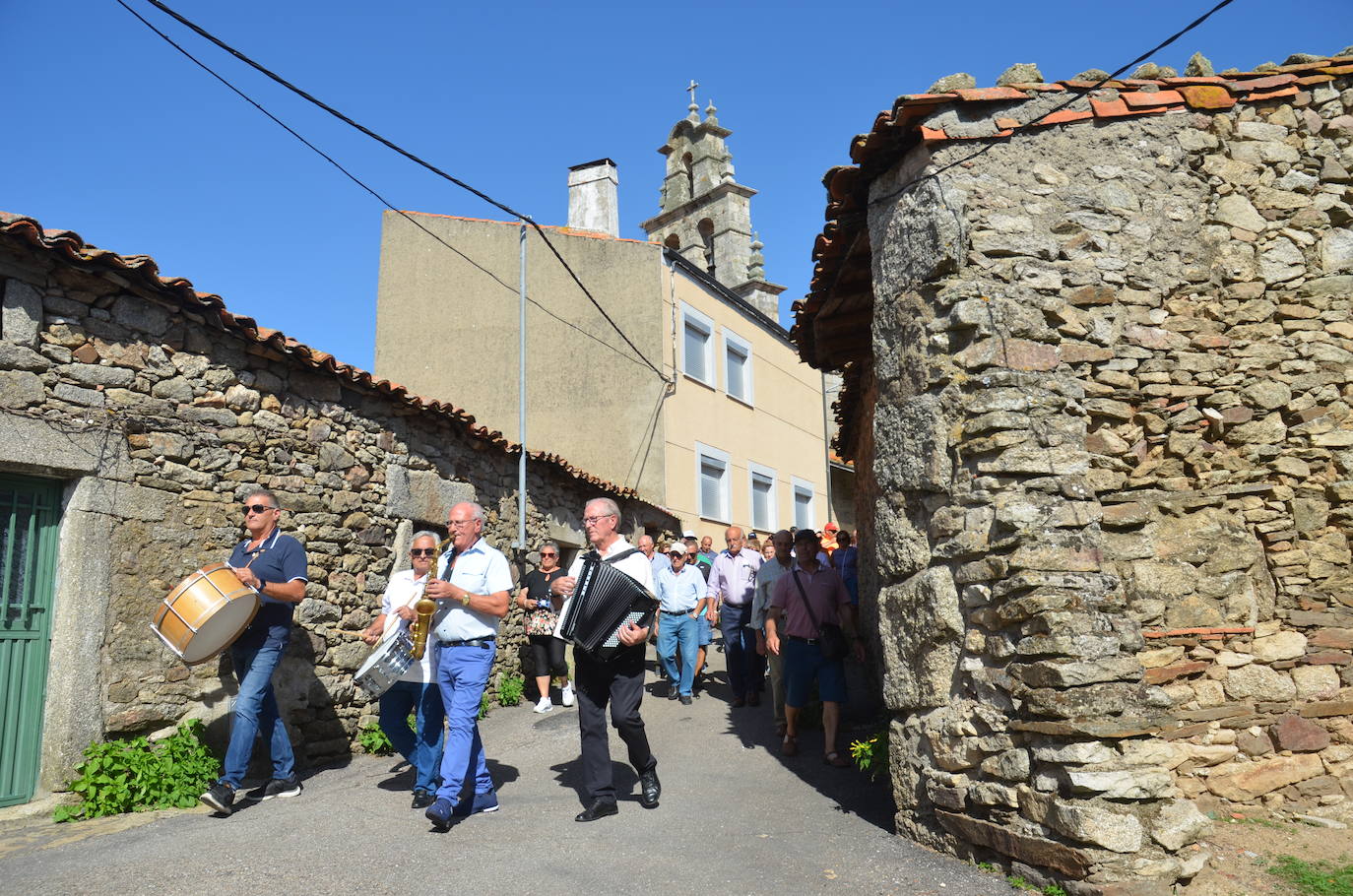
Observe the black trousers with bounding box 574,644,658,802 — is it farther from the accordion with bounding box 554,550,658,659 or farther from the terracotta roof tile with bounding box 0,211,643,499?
the terracotta roof tile with bounding box 0,211,643,499

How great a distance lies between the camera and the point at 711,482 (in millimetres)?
17750

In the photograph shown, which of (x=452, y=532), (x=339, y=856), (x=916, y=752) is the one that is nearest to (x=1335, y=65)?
(x=916, y=752)

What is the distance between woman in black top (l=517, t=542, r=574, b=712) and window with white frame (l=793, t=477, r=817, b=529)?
1184 cm

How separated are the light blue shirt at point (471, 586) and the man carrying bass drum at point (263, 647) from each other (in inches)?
39.8

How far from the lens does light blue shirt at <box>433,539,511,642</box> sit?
5.52 m

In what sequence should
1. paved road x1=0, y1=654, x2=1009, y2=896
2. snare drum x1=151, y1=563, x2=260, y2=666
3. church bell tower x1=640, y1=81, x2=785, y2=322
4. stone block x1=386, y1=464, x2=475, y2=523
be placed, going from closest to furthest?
paved road x1=0, y1=654, x2=1009, y2=896
snare drum x1=151, y1=563, x2=260, y2=666
stone block x1=386, y1=464, x2=475, y2=523
church bell tower x1=640, y1=81, x2=785, y2=322

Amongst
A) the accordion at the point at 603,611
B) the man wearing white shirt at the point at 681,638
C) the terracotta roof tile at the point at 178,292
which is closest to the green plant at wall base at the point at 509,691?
the man wearing white shirt at the point at 681,638

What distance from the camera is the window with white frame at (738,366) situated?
18.7m

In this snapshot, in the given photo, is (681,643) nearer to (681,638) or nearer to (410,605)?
(681,638)

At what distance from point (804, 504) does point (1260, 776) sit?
54.1 feet

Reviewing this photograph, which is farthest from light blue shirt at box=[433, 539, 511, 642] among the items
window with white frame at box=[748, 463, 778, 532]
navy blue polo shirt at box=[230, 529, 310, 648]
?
window with white frame at box=[748, 463, 778, 532]

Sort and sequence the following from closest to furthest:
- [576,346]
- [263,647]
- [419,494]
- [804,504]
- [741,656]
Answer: [263,647], [419,494], [741,656], [576,346], [804,504]

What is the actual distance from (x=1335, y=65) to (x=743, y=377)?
14010 millimetres

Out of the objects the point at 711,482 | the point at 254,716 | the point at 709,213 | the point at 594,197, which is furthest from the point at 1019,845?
the point at 709,213
